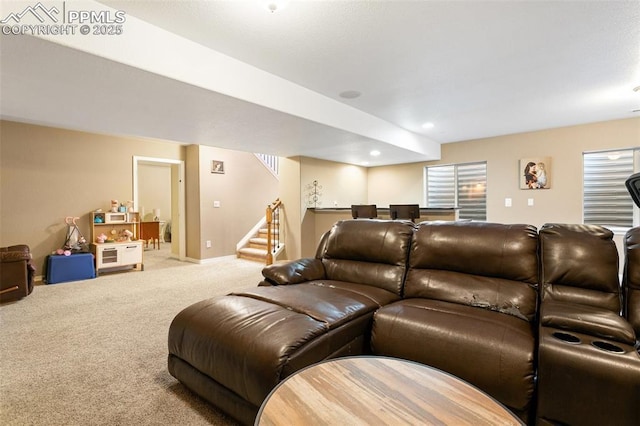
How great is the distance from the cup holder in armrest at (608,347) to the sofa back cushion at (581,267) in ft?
1.74

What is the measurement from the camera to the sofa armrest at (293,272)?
7.95ft

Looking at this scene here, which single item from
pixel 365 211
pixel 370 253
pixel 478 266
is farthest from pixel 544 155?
pixel 370 253

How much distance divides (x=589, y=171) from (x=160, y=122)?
6.63 meters

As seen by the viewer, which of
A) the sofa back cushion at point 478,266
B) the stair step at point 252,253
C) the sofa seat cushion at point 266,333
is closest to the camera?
the sofa seat cushion at point 266,333

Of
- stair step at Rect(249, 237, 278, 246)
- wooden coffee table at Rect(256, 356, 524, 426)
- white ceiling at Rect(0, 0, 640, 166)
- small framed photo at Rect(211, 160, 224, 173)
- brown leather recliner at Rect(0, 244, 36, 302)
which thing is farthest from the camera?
stair step at Rect(249, 237, 278, 246)

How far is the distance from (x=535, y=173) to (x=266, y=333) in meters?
5.79

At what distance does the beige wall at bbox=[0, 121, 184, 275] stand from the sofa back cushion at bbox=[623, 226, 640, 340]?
22.6ft

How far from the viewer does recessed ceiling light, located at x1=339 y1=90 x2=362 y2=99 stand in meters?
3.55

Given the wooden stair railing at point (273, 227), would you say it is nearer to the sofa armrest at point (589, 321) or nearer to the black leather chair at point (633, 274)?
the sofa armrest at point (589, 321)

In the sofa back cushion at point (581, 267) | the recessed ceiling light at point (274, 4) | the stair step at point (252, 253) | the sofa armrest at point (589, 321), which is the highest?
the recessed ceiling light at point (274, 4)

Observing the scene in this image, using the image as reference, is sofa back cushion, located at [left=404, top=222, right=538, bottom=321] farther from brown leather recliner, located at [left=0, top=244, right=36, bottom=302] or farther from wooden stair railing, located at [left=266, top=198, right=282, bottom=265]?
brown leather recliner, located at [left=0, top=244, right=36, bottom=302]

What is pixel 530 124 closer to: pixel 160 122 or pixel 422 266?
pixel 422 266

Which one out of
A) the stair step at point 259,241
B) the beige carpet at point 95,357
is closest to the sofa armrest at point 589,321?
the beige carpet at point 95,357

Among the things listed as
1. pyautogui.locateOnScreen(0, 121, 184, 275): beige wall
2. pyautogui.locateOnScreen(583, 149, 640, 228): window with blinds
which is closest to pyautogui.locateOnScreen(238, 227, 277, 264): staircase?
pyautogui.locateOnScreen(0, 121, 184, 275): beige wall
